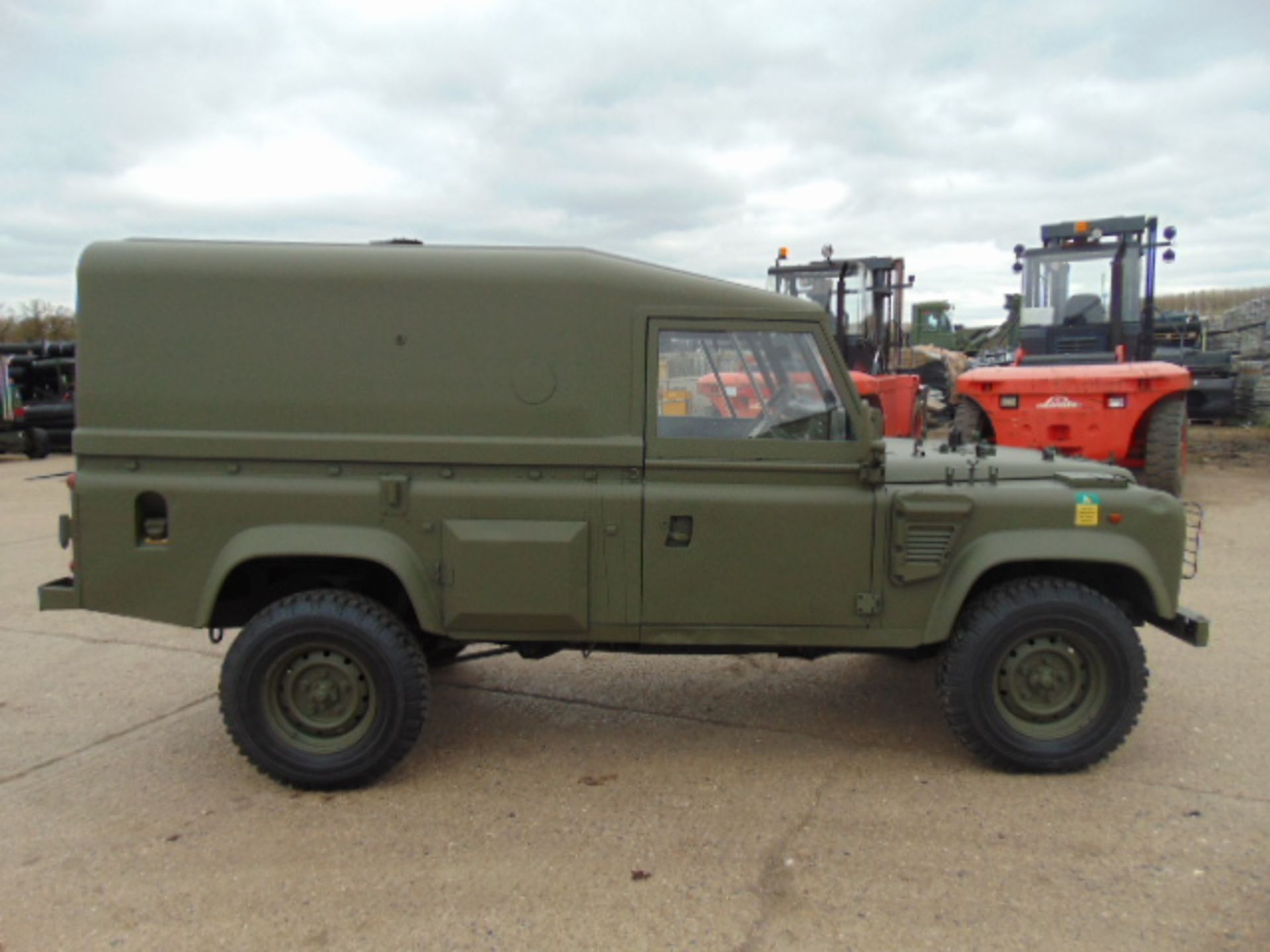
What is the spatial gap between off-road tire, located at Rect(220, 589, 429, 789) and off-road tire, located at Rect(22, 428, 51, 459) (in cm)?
1687

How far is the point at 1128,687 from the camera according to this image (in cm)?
388

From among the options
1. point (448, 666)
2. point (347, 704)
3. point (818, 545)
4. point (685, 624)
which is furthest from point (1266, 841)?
point (448, 666)

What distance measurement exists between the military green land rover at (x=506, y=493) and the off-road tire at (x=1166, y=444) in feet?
20.4

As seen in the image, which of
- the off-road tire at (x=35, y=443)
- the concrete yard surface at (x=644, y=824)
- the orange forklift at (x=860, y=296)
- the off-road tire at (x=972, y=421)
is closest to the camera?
the concrete yard surface at (x=644, y=824)

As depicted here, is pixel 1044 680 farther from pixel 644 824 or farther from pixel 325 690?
pixel 325 690

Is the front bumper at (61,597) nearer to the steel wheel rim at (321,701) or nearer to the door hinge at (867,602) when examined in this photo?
the steel wheel rim at (321,701)

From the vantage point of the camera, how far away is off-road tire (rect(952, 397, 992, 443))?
10.4 meters

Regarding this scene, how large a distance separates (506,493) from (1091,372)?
770 cm

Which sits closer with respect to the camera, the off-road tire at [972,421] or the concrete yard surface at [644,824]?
the concrete yard surface at [644,824]

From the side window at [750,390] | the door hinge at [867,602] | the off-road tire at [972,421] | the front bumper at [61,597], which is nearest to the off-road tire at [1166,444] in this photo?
the off-road tire at [972,421]

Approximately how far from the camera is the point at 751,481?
3.87 metres

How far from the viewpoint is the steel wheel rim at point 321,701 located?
3.90 metres

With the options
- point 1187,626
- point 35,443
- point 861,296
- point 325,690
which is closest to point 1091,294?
point 861,296

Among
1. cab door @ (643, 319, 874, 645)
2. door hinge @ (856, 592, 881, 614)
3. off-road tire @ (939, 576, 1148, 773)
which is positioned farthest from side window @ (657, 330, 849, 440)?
off-road tire @ (939, 576, 1148, 773)
